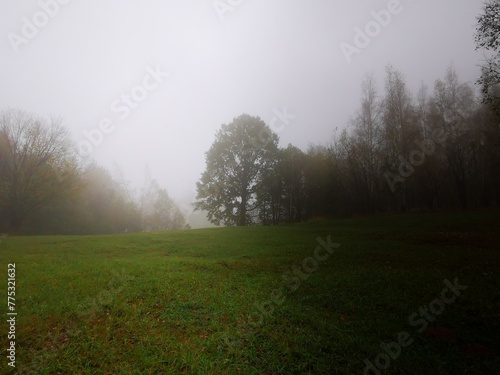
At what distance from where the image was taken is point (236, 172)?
4319cm

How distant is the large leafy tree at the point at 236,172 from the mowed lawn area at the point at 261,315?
90.3 ft

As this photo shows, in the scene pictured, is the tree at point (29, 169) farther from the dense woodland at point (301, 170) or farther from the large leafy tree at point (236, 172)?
the large leafy tree at point (236, 172)

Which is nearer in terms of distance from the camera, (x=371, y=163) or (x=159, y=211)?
(x=371, y=163)

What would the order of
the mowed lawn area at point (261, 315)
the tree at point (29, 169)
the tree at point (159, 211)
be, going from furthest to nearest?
the tree at point (159, 211) < the tree at point (29, 169) < the mowed lawn area at point (261, 315)

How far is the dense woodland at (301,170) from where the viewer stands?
36219 mm

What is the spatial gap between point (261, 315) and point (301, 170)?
45.3m

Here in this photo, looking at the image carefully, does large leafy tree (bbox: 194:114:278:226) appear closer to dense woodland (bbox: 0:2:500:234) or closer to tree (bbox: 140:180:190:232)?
dense woodland (bbox: 0:2:500:234)

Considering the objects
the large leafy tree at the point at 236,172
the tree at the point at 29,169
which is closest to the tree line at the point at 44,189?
the tree at the point at 29,169

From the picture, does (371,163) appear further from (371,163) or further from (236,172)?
(236,172)

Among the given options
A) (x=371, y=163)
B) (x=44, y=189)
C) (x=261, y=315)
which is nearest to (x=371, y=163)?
(x=371, y=163)

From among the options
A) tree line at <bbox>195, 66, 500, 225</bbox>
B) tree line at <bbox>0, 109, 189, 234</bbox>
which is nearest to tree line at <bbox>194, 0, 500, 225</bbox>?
tree line at <bbox>195, 66, 500, 225</bbox>

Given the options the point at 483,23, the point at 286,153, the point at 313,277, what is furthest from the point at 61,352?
the point at 286,153

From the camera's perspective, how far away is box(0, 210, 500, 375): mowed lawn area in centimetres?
580

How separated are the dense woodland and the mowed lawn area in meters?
27.3
